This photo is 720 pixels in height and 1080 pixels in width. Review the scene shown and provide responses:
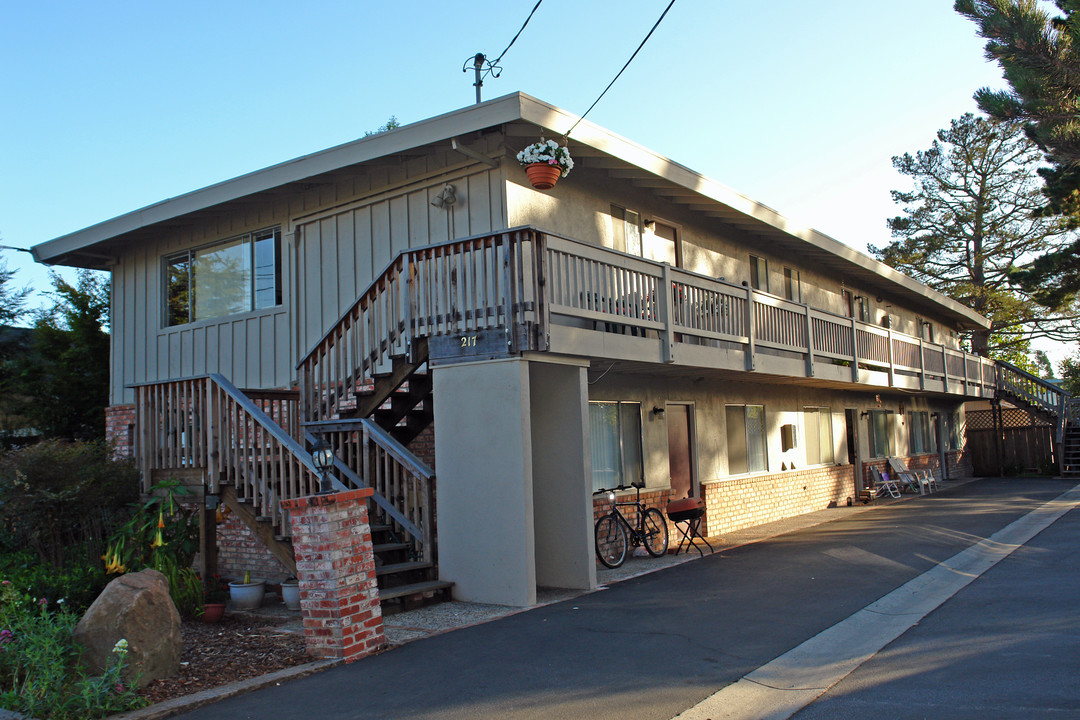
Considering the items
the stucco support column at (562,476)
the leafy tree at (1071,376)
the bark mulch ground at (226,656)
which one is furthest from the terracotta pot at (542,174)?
the leafy tree at (1071,376)

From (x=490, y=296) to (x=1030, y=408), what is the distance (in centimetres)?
2538

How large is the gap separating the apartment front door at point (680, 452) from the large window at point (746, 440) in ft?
4.58

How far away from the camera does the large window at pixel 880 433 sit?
21625 millimetres

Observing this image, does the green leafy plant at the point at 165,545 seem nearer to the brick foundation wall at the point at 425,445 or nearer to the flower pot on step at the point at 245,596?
the flower pot on step at the point at 245,596

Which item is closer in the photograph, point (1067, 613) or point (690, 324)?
point (1067, 613)

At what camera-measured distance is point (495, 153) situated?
10.5m

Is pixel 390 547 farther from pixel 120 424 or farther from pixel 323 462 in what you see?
pixel 120 424

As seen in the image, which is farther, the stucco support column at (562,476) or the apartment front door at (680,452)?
the apartment front door at (680,452)

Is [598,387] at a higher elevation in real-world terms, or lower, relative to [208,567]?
higher

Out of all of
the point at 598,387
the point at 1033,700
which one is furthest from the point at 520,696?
the point at 598,387

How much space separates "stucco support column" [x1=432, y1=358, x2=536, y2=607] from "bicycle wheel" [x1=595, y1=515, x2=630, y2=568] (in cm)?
235

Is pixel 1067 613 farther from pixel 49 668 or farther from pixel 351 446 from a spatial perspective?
pixel 49 668

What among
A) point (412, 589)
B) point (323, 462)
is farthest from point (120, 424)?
point (323, 462)

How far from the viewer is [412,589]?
8453mm
